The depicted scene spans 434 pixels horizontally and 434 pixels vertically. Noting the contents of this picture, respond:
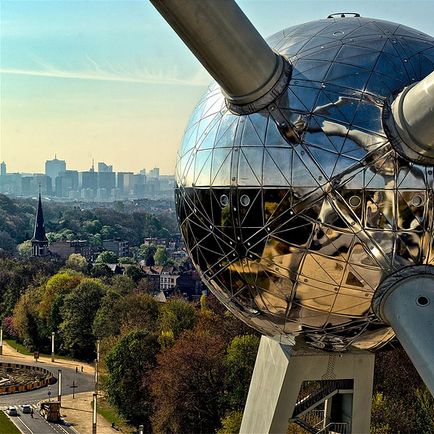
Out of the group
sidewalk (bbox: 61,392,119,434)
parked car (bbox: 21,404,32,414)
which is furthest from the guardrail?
parked car (bbox: 21,404,32,414)

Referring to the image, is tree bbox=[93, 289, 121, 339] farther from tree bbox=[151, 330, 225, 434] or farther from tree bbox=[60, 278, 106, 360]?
tree bbox=[151, 330, 225, 434]

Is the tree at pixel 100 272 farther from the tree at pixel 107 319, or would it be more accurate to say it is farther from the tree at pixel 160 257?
the tree at pixel 160 257

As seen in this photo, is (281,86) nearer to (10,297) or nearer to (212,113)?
(212,113)

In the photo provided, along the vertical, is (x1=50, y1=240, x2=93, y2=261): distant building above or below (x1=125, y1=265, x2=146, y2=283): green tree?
above

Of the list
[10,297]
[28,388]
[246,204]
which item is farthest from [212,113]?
[10,297]

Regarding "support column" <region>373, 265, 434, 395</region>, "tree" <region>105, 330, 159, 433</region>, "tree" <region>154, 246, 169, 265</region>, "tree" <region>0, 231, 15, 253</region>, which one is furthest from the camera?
"tree" <region>0, 231, 15, 253</region>

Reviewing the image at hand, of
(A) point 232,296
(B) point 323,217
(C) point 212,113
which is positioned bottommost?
(A) point 232,296
